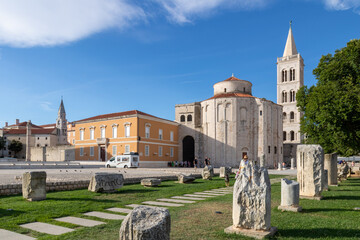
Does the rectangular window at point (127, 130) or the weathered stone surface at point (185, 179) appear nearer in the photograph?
the weathered stone surface at point (185, 179)

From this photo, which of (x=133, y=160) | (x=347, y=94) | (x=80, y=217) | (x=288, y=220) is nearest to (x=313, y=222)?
(x=288, y=220)

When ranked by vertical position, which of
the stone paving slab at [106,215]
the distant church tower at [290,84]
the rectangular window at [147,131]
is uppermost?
the distant church tower at [290,84]

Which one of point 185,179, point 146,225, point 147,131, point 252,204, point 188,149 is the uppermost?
point 147,131

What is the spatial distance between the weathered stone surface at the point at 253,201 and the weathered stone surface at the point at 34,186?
19.8ft

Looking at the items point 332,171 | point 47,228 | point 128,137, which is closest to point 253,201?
point 47,228

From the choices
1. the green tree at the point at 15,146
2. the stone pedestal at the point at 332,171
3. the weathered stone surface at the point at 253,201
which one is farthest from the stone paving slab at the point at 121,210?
the green tree at the point at 15,146

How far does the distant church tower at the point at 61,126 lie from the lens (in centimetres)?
9214

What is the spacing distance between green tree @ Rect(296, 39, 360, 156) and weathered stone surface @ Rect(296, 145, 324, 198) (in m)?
5.31

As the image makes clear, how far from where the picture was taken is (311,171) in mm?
9711

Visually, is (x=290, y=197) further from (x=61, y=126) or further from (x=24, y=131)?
(x=61, y=126)

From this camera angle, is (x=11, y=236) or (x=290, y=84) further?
(x=290, y=84)

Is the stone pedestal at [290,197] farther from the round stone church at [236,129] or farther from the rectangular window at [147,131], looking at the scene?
the round stone church at [236,129]

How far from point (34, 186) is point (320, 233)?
749 centimetres

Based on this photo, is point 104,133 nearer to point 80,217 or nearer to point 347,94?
point 347,94
